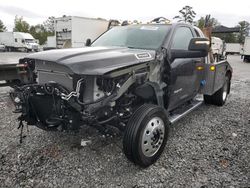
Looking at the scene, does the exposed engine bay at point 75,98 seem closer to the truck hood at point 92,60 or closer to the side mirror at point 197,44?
the truck hood at point 92,60

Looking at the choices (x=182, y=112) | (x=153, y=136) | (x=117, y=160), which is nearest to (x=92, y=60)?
(x=153, y=136)

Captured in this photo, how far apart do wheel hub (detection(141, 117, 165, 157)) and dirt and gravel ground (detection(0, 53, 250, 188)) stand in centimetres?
23

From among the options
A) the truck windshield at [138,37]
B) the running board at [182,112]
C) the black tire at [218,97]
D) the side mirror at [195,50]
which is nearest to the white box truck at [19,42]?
the black tire at [218,97]

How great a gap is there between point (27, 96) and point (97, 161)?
1.25 metres

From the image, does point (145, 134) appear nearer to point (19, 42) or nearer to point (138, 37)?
point (138, 37)

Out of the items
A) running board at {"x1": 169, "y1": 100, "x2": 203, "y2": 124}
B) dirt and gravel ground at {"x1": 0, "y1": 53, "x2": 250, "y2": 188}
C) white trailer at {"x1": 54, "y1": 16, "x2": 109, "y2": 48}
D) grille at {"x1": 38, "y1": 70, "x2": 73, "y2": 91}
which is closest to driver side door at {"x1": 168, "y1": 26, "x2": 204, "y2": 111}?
running board at {"x1": 169, "y1": 100, "x2": 203, "y2": 124}

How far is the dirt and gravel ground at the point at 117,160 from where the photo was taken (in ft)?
8.89

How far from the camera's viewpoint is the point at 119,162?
10.2 feet

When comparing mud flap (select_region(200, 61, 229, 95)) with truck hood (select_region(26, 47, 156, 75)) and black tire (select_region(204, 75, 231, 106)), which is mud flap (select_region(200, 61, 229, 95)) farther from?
truck hood (select_region(26, 47, 156, 75))

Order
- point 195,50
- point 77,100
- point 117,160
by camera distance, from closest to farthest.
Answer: point 77,100 < point 117,160 < point 195,50

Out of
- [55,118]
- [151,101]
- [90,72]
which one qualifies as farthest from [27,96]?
[151,101]

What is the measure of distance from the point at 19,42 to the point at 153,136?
3575 cm

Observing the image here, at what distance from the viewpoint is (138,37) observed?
3809 millimetres

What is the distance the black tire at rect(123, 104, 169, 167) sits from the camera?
2.72 metres
